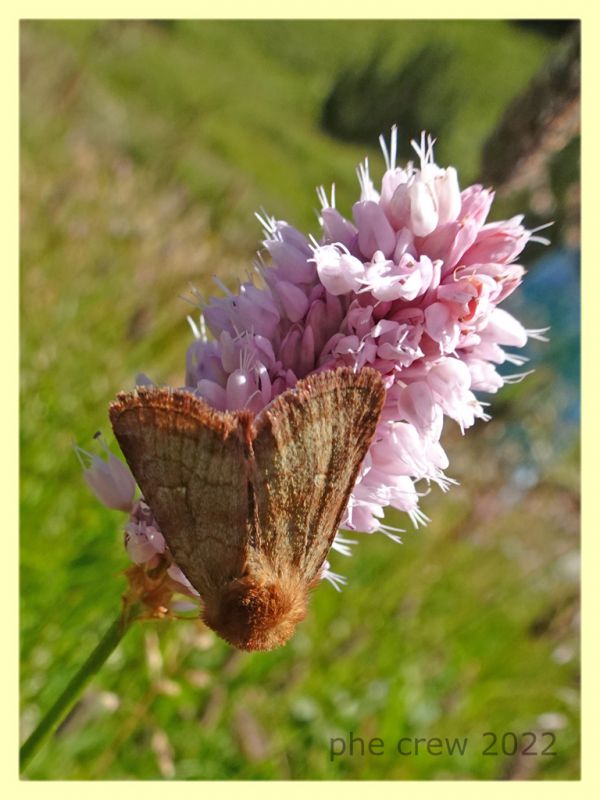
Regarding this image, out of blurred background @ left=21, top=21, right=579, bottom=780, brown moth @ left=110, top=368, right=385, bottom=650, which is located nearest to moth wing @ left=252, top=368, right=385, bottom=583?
brown moth @ left=110, top=368, right=385, bottom=650

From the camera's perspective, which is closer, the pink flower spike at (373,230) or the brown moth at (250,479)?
the brown moth at (250,479)

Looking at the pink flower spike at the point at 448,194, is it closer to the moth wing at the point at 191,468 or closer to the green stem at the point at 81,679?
the moth wing at the point at 191,468

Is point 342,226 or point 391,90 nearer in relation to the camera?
point 342,226

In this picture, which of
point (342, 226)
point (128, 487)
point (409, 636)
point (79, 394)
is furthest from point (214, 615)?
point (409, 636)

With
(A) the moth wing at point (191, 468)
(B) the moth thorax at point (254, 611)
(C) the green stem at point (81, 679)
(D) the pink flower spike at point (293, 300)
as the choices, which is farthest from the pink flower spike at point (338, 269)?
(C) the green stem at point (81, 679)

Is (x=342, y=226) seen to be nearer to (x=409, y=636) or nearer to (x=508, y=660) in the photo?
(x=409, y=636)

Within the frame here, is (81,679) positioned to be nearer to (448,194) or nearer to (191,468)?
(191,468)

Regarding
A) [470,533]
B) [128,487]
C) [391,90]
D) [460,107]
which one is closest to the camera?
[128,487]
